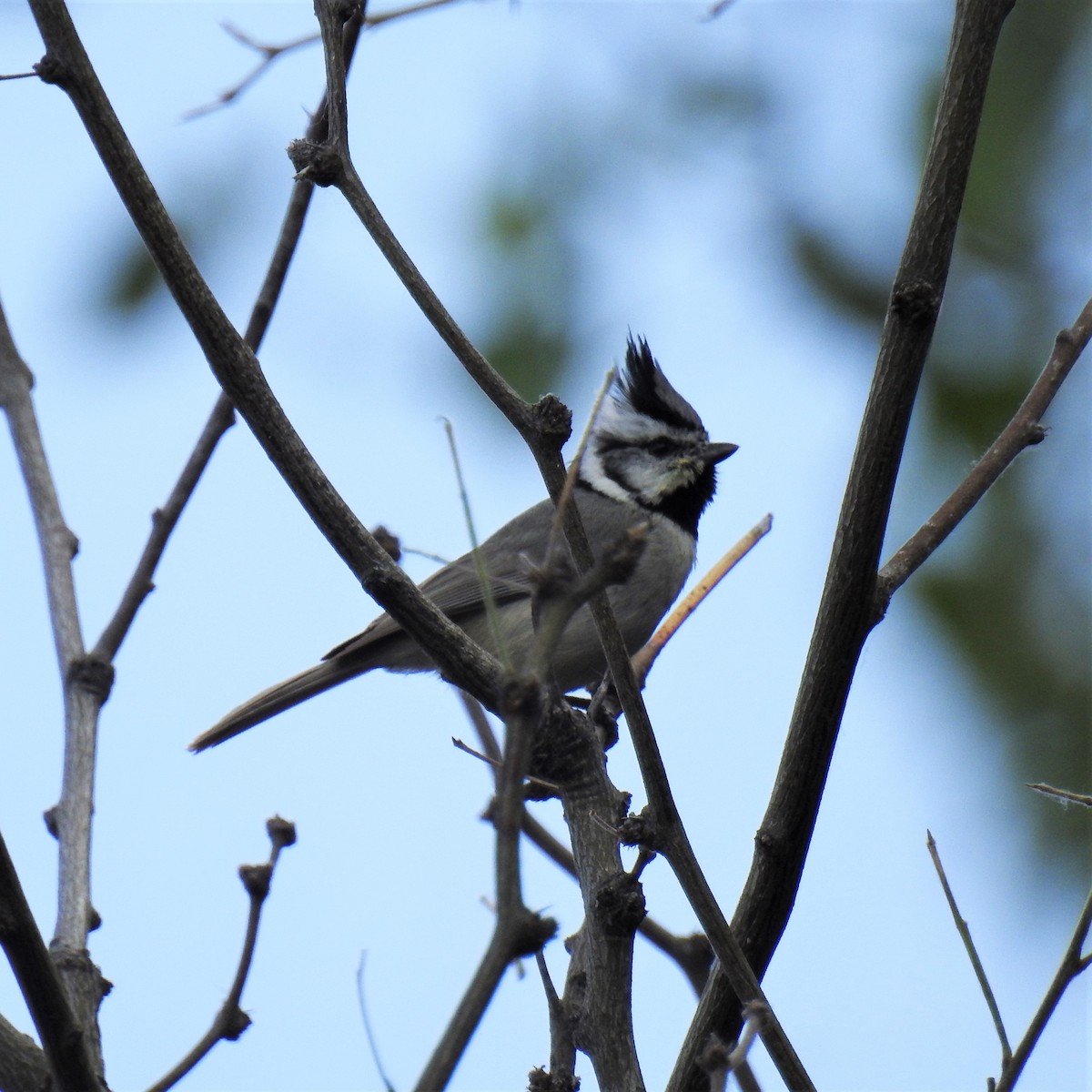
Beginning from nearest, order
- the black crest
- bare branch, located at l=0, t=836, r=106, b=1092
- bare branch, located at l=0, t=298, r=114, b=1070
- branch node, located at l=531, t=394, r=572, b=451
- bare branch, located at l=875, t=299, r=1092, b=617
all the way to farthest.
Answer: bare branch, located at l=0, t=836, r=106, b=1092
branch node, located at l=531, t=394, r=572, b=451
bare branch, located at l=0, t=298, r=114, b=1070
bare branch, located at l=875, t=299, r=1092, b=617
the black crest

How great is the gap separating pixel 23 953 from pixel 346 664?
3.69 metres

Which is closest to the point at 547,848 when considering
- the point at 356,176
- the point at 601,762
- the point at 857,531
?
the point at 601,762

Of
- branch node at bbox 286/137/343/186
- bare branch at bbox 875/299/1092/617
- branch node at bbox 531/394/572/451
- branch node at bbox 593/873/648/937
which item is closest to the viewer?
branch node at bbox 531/394/572/451

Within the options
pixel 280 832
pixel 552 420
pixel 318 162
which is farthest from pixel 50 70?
pixel 280 832

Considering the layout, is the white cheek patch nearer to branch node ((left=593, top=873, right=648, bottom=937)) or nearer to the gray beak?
the gray beak

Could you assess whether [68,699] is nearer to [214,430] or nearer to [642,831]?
[214,430]

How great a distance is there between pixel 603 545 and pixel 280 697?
1.40m

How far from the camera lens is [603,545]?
5.59m

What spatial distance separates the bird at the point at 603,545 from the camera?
18.1 feet

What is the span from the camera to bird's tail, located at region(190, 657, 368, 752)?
5.62 meters

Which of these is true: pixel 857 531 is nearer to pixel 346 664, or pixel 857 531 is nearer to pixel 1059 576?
pixel 1059 576

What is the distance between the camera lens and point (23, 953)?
82.0 inches

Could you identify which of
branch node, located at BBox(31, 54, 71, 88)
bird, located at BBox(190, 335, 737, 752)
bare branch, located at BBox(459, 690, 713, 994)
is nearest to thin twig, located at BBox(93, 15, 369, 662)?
bare branch, located at BBox(459, 690, 713, 994)

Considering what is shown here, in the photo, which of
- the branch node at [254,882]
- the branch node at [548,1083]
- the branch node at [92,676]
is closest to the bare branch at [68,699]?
the branch node at [92,676]
